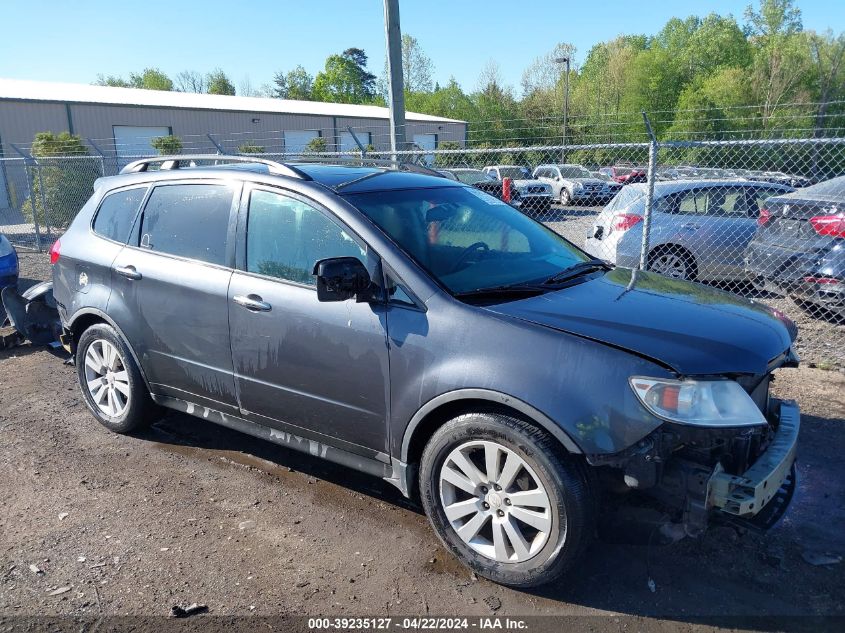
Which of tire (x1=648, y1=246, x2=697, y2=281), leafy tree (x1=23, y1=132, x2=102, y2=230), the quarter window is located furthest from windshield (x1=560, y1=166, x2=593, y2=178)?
the quarter window

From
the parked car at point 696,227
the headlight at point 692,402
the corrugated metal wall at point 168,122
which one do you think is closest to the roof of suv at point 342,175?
the headlight at point 692,402

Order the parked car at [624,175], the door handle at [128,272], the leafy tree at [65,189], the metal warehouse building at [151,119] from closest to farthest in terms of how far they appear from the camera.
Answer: the door handle at [128,272]
the leafy tree at [65,189]
the parked car at [624,175]
the metal warehouse building at [151,119]

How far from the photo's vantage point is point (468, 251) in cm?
359

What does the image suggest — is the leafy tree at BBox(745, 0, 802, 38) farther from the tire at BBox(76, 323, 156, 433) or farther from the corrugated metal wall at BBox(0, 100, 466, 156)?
the tire at BBox(76, 323, 156, 433)

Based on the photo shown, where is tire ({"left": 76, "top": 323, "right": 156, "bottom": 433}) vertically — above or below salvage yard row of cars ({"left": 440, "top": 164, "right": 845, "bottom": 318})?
below

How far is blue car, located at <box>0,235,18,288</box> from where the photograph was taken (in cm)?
818

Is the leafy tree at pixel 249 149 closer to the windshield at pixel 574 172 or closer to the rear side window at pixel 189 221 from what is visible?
the windshield at pixel 574 172

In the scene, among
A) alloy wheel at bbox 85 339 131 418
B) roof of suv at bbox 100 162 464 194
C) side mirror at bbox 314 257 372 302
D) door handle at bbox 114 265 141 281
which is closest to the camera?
side mirror at bbox 314 257 372 302

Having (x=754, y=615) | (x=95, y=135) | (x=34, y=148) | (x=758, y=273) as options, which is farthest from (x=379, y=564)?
(x=95, y=135)

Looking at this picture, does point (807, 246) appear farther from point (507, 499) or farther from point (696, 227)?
point (507, 499)

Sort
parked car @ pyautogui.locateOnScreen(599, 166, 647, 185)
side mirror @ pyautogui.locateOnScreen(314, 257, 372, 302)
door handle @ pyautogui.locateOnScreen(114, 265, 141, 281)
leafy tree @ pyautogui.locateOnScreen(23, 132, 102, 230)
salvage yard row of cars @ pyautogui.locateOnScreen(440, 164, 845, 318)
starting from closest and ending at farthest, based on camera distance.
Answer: side mirror @ pyautogui.locateOnScreen(314, 257, 372, 302), door handle @ pyautogui.locateOnScreen(114, 265, 141, 281), salvage yard row of cars @ pyautogui.locateOnScreen(440, 164, 845, 318), leafy tree @ pyautogui.locateOnScreen(23, 132, 102, 230), parked car @ pyautogui.locateOnScreen(599, 166, 647, 185)

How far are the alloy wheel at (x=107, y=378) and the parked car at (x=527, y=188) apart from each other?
13829mm

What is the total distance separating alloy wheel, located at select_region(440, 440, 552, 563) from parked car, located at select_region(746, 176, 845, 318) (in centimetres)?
499

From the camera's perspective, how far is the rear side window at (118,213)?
4.50 metres
